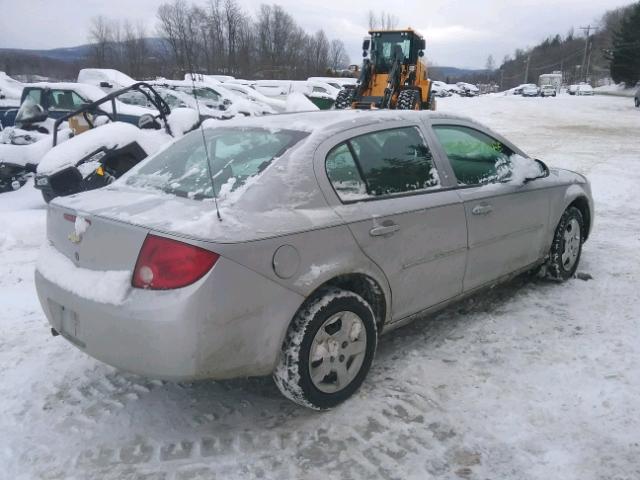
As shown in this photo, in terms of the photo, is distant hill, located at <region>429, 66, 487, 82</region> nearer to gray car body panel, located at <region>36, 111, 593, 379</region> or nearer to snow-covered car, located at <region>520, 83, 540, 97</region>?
snow-covered car, located at <region>520, 83, 540, 97</region>

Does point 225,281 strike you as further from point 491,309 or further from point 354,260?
point 491,309

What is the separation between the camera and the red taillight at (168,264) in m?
2.40

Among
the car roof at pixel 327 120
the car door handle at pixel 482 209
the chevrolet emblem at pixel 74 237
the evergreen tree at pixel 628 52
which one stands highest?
the evergreen tree at pixel 628 52

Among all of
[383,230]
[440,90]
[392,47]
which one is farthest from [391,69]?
[440,90]

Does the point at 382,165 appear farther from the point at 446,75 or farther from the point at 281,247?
the point at 446,75

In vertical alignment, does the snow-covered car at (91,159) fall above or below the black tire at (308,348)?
above

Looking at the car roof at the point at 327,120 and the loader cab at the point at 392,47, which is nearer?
the car roof at the point at 327,120

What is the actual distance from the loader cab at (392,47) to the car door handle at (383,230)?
13854 millimetres

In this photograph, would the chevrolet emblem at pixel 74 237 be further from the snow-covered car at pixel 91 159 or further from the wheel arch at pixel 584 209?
the wheel arch at pixel 584 209

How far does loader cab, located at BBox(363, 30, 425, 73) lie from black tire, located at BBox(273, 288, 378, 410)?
14.3 meters

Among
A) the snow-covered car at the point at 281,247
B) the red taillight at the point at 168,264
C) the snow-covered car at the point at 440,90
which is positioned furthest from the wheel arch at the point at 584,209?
the snow-covered car at the point at 440,90

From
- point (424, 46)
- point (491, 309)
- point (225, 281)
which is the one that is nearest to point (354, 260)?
point (225, 281)

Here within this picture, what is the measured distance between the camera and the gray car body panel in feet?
7.98

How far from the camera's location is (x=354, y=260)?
293 cm
